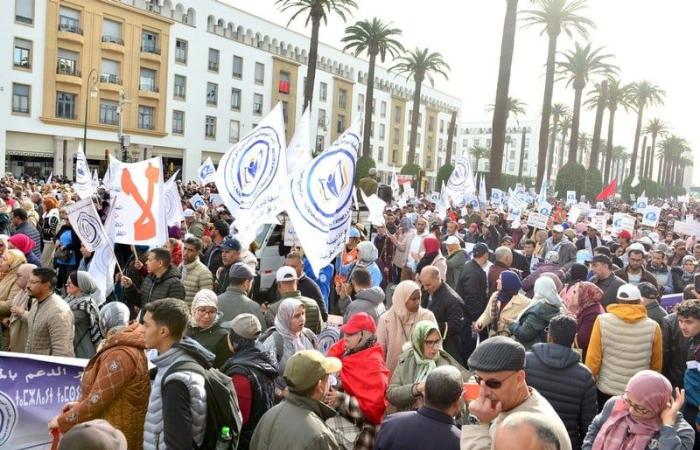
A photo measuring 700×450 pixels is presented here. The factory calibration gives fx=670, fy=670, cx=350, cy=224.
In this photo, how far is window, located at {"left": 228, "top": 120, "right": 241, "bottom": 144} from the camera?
58.2m

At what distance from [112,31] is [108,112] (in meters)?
5.54

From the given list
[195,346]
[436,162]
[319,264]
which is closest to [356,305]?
[319,264]

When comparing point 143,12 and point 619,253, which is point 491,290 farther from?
point 143,12

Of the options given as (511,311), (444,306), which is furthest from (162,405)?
(511,311)

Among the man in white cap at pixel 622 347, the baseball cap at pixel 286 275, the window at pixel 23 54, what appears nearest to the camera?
the man in white cap at pixel 622 347

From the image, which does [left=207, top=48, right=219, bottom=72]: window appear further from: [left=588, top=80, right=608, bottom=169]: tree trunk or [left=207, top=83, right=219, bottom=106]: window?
[left=588, top=80, right=608, bottom=169]: tree trunk

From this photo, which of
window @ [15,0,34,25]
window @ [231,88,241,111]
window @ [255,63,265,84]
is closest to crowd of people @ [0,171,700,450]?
window @ [15,0,34,25]

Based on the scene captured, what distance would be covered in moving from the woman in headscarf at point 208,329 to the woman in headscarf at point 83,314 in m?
1.12

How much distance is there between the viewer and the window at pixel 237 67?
5784cm

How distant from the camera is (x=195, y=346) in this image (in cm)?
373

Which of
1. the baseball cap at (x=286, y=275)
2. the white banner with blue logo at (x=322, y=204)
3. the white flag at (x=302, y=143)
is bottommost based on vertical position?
the baseball cap at (x=286, y=275)

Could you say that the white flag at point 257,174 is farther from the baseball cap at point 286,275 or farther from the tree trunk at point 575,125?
the tree trunk at point 575,125

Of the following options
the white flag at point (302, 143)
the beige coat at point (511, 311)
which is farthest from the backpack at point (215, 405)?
the white flag at point (302, 143)

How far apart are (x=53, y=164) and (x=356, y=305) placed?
140ft
